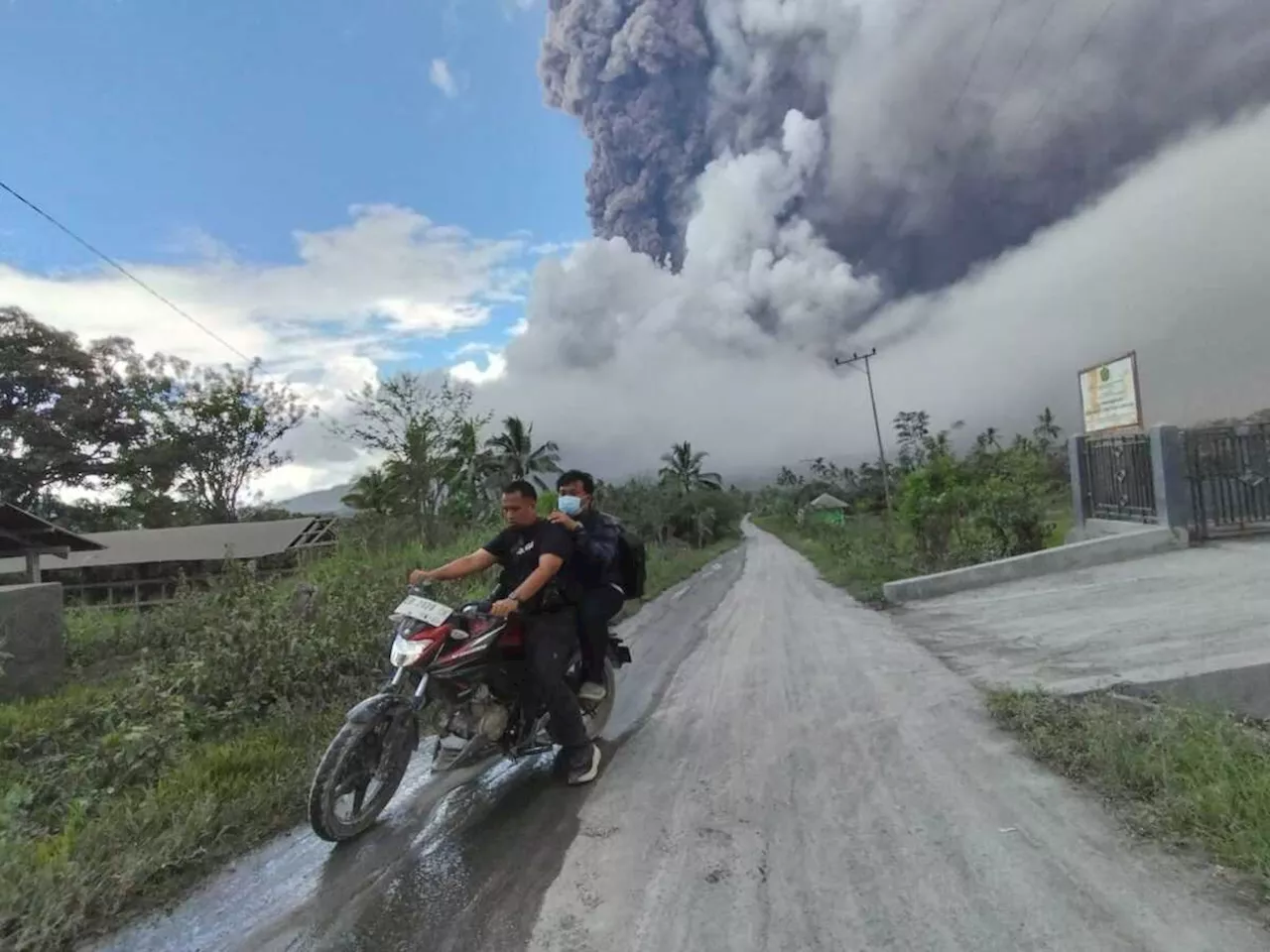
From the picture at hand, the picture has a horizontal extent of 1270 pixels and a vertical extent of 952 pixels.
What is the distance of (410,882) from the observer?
121 inches

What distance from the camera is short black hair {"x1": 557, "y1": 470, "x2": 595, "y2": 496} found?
16.2ft

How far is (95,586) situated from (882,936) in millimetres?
28784

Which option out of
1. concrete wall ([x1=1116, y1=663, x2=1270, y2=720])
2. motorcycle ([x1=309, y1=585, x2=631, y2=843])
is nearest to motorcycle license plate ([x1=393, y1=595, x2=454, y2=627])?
motorcycle ([x1=309, y1=585, x2=631, y2=843])

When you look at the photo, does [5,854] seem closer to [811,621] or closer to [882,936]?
[882,936]

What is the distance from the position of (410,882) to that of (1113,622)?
6734 millimetres

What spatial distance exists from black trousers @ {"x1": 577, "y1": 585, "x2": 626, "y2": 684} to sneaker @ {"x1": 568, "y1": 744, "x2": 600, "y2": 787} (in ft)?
1.80

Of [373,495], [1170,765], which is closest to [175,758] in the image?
[1170,765]

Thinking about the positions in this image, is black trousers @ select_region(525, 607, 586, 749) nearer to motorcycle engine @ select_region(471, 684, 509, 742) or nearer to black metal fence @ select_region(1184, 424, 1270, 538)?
motorcycle engine @ select_region(471, 684, 509, 742)

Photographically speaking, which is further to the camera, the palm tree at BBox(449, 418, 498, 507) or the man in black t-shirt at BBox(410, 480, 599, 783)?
the palm tree at BBox(449, 418, 498, 507)

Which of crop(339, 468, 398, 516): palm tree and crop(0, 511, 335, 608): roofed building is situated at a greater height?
crop(339, 468, 398, 516): palm tree

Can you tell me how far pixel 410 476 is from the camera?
67.7 feet

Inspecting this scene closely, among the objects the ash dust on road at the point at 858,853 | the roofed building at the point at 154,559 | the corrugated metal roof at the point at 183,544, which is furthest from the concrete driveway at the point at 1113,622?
the corrugated metal roof at the point at 183,544

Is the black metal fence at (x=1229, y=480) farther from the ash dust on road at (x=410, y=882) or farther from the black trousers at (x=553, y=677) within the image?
the ash dust on road at (x=410, y=882)

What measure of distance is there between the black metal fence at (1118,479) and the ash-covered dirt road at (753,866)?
30.0 feet
